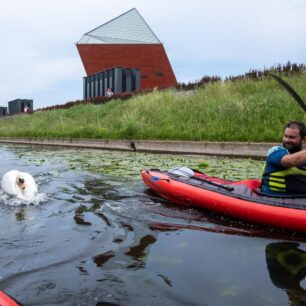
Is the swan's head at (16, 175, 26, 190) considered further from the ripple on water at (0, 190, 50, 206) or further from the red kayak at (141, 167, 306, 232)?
the red kayak at (141, 167, 306, 232)

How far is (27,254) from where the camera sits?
12.2ft

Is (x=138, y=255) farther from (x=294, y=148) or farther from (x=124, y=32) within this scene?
(x=124, y=32)

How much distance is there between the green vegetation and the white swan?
6715 mm

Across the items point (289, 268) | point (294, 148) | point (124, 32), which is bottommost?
point (289, 268)

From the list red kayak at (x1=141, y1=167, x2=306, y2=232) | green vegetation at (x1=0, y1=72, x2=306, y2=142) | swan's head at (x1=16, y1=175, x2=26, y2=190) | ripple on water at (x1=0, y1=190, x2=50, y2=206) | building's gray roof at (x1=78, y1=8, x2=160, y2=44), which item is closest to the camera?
red kayak at (x1=141, y1=167, x2=306, y2=232)

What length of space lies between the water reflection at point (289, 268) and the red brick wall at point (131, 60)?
3746 centimetres

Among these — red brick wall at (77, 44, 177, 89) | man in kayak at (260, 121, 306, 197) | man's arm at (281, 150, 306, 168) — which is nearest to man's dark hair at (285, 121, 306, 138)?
man in kayak at (260, 121, 306, 197)

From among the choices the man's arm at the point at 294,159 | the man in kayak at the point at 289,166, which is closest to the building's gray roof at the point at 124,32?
the man in kayak at the point at 289,166

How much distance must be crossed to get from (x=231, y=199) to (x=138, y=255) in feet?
5.20

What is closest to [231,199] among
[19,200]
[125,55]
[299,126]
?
[299,126]

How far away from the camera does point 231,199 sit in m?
4.88

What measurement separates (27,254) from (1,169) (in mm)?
6140

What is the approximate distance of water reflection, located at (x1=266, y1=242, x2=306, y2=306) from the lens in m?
2.90

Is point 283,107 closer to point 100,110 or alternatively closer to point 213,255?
point 213,255
